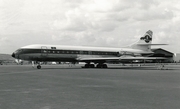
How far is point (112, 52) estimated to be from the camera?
39094mm

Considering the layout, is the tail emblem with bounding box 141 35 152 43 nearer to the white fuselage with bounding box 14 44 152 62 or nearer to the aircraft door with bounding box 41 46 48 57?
the white fuselage with bounding box 14 44 152 62

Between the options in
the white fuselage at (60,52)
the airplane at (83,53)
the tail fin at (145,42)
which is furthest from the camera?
the tail fin at (145,42)

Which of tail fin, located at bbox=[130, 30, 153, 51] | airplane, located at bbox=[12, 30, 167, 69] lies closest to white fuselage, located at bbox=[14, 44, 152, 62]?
airplane, located at bbox=[12, 30, 167, 69]

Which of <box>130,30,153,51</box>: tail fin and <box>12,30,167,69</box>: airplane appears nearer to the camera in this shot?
<box>12,30,167,69</box>: airplane

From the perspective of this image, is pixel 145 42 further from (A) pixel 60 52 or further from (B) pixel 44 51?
(B) pixel 44 51

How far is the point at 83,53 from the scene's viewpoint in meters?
36.0

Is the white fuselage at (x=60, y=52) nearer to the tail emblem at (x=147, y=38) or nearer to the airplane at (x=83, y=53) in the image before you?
the airplane at (x=83, y=53)

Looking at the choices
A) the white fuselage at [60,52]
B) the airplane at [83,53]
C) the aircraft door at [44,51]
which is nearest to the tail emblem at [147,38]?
the airplane at [83,53]

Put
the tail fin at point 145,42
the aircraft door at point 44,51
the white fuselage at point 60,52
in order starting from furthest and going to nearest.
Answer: the tail fin at point 145,42
the aircraft door at point 44,51
the white fuselage at point 60,52

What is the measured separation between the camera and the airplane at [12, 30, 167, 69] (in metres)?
32.4

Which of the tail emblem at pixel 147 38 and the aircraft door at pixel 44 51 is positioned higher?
the tail emblem at pixel 147 38

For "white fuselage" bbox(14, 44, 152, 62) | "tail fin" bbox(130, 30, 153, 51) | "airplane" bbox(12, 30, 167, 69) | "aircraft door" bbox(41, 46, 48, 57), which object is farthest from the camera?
"tail fin" bbox(130, 30, 153, 51)

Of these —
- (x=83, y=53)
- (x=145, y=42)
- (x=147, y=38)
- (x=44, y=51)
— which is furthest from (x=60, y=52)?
(x=147, y=38)

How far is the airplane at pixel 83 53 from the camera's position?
3241 cm
